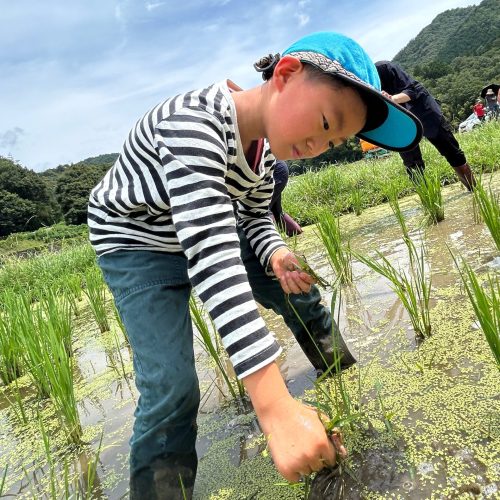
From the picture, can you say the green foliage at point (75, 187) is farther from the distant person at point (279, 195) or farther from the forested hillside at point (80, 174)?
the distant person at point (279, 195)

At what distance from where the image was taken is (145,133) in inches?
46.1

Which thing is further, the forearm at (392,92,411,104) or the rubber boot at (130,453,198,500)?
the forearm at (392,92,411,104)

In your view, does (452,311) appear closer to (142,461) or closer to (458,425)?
(458,425)

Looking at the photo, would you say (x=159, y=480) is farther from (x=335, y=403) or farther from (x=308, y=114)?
(x=308, y=114)

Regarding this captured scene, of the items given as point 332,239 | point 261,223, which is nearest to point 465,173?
point 332,239

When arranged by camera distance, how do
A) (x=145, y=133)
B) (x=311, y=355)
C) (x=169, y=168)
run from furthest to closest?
(x=311, y=355), (x=145, y=133), (x=169, y=168)

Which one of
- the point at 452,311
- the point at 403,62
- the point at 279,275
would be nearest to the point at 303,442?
the point at 279,275

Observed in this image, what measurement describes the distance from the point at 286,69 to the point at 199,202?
1.36 feet

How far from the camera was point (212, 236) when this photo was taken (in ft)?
2.88

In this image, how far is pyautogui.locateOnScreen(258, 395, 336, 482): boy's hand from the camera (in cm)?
73

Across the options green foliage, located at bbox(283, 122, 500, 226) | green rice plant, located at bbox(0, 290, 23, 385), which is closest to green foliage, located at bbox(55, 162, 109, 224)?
green foliage, located at bbox(283, 122, 500, 226)

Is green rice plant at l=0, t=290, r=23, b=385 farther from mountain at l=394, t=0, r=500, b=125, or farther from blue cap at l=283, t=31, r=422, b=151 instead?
mountain at l=394, t=0, r=500, b=125

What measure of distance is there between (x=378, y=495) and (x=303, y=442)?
0.25 meters

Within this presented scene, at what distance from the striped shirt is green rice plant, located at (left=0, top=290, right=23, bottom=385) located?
0.91m
